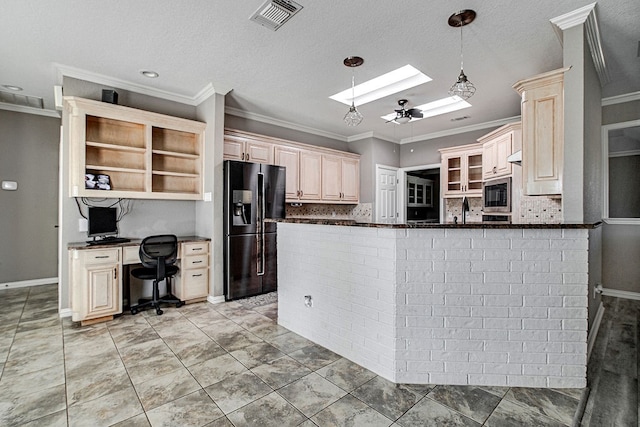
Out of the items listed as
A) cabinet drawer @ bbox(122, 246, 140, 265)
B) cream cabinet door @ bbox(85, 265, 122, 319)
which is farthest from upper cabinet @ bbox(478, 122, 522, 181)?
cream cabinet door @ bbox(85, 265, 122, 319)

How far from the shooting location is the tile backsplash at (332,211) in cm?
571

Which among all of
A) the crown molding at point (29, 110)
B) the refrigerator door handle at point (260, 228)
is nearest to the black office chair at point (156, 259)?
the refrigerator door handle at point (260, 228)

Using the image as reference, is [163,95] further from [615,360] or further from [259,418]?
[615,360]

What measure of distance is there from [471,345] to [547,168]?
64.6 inches

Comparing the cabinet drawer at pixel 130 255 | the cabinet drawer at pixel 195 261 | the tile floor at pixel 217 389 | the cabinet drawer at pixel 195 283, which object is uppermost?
the cabinet drawer at pixel 130 255

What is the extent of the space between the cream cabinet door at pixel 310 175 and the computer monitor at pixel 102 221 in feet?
9.04

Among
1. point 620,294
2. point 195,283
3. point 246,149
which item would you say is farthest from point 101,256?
point 620,294

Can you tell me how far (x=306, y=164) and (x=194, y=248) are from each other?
2437 mm

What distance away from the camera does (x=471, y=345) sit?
210 cm

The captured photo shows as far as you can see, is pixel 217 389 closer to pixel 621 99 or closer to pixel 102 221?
pixel 102 221

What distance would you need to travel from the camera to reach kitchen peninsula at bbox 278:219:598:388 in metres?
2.03

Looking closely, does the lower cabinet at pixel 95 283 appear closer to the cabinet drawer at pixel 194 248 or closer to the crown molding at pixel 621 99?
the cabinet drawer at pixel 194 248

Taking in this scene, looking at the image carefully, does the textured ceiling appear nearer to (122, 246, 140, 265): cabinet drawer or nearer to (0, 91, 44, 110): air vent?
(0, 91, 44, 110): air vent

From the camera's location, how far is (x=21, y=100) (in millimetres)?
4379
